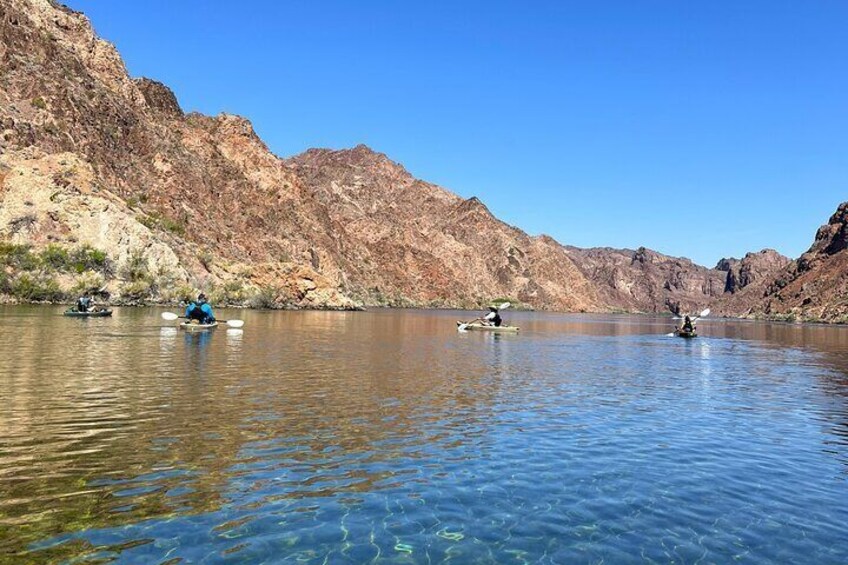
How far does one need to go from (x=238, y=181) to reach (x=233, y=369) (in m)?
158

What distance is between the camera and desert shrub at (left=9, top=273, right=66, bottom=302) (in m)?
94.4

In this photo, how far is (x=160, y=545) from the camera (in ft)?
33.0

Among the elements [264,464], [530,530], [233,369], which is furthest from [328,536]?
[233,369]

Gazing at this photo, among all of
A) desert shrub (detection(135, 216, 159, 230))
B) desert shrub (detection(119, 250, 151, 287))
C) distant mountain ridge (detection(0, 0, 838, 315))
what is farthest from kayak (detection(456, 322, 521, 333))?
desert shrub (detection(135, 216, 159, 230))

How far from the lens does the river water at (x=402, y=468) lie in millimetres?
10617

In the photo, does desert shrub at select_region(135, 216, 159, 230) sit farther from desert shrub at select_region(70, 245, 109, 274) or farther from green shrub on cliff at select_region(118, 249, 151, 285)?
desert shrub at select_region(70, 245, 109, 274)

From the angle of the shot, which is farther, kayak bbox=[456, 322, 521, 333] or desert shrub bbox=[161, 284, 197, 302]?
desert shrub bbox=[161, 284, 197, 302]

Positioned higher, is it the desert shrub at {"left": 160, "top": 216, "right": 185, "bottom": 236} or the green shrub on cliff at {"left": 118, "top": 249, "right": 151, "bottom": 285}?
the desert shrub at {"left": 160, "top": 216, "right": 185, "bottom": 236}

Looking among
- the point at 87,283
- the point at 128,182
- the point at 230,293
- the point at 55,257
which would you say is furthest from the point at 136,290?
the point at 128,182

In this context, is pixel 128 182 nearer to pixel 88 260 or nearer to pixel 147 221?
pixel 147 221

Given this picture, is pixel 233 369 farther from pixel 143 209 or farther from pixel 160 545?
pixel 143 209

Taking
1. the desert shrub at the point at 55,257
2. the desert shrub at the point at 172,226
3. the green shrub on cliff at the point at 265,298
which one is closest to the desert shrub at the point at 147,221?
the desert shrub at the point at 172,226

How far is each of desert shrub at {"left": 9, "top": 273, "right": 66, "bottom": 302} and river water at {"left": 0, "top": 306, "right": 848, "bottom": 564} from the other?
73.6m

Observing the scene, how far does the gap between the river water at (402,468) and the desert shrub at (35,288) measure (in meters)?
73.6
